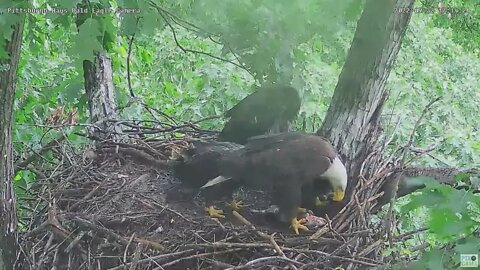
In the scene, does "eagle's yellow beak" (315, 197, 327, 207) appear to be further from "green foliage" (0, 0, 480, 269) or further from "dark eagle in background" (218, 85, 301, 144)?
"dark eagle in background" (218, 85, 301, 144)

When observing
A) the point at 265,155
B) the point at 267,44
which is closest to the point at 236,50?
the point at 267,44

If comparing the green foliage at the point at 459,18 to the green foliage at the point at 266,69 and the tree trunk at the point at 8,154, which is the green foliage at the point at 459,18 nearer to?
the green foliage at the point at 266,69

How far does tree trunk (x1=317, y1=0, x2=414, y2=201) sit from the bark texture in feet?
4.31

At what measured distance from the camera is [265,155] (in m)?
2.93

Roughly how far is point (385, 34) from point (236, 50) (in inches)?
41.7

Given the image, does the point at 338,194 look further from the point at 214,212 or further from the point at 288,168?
the point at 214,212

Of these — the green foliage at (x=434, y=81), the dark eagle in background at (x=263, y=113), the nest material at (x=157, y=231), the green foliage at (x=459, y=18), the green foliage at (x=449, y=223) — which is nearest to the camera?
the green foliage at (x=449, y=223)

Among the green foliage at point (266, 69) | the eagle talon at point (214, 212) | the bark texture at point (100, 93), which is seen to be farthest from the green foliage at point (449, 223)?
the bark texture at point (100, 93)

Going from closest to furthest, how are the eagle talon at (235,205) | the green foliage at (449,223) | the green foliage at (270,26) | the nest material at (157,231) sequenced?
the green foliage at (449,223)
the nest material at (157,231)
the green foliage at (270,26)
the eagle talon at (235,205)

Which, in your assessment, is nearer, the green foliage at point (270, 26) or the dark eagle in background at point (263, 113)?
the green foliage at point (270, 26)

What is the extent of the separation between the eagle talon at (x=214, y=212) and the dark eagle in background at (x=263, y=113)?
16.5 inches

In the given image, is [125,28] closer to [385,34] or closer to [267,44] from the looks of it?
[267,44]

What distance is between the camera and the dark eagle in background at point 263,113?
349 cm

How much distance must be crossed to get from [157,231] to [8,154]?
2.37ft
